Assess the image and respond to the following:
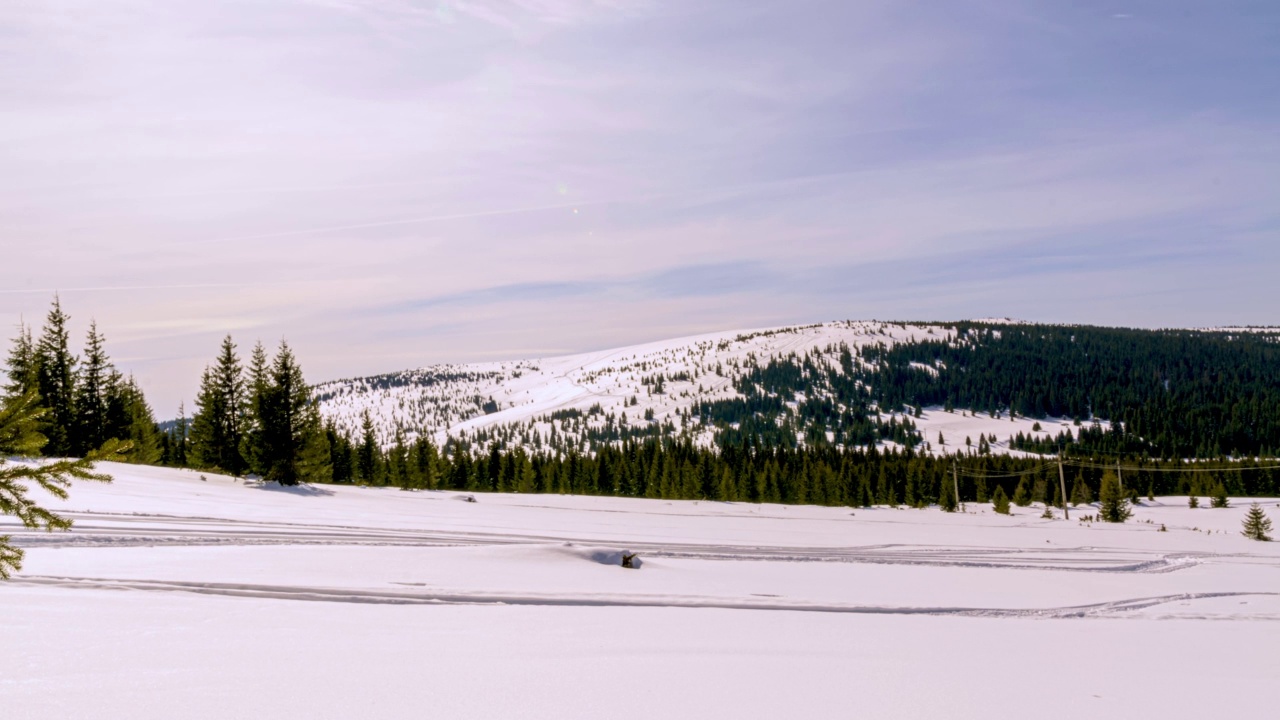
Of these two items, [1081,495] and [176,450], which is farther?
[1081,495]

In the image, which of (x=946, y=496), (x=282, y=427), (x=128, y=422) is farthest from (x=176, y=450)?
(x=946, y=496)

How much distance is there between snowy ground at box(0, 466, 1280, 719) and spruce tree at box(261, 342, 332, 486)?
19.9 meters

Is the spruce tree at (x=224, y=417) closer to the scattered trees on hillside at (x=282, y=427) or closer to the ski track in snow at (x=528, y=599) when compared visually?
the scattered trees on hillside at (x=282, y=427)

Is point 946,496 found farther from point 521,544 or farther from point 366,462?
point 521,544

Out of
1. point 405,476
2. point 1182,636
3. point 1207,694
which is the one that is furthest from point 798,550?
Result: point 405,476

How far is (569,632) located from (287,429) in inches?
1313

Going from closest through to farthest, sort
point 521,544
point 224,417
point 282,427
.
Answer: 1. point 521,544
2. point 282,427
3. point 224,417

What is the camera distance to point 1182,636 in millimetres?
8906

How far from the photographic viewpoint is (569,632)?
664 cm

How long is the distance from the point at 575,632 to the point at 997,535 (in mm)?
24457

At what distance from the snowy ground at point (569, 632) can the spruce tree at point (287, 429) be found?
65.4 feet

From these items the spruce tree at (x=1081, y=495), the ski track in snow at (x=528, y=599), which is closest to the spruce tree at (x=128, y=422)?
the ski track in snow at (x=528, y=599)

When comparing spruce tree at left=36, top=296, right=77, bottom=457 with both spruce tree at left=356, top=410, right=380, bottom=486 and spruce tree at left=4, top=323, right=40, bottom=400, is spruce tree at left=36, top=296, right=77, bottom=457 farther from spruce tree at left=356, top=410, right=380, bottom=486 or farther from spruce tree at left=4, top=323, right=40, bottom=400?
spruce tree at left=356, top=410, right=380, bottom=486

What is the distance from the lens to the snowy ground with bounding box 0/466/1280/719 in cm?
461
